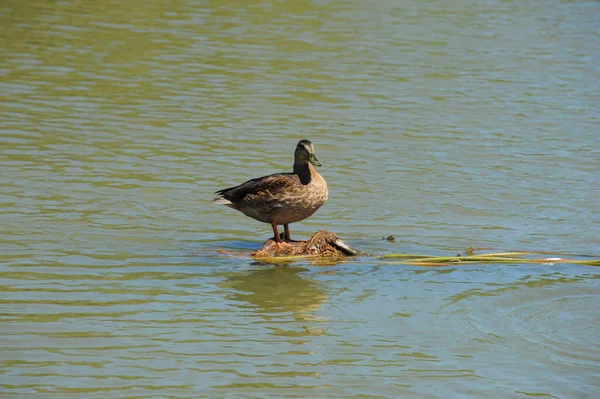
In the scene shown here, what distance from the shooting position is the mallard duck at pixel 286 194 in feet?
34.4

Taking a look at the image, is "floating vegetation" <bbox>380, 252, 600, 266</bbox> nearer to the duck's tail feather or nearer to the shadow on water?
the shadow on water

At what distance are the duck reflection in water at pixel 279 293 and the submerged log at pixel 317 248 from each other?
270mm

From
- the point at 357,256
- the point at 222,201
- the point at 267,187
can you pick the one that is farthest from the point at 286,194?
the point at 357,256

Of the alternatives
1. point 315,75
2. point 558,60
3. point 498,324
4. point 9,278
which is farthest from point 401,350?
point 558,60

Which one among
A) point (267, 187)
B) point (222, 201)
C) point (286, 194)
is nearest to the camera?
point (286, 194)

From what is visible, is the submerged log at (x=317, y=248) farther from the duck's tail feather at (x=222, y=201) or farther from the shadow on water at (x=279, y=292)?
the duck's tail feather at (x=222, y=201)

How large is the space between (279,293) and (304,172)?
1.74 meters

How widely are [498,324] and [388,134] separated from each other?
7739 millimetres

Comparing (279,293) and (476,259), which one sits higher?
(476,259)

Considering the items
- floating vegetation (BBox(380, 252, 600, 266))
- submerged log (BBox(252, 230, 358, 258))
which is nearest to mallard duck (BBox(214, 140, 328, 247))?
submerged log (BBox(252, 230, 358, 258))

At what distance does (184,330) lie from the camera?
8.11 metres

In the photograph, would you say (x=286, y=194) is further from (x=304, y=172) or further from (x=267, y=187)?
(x=304, y=172)

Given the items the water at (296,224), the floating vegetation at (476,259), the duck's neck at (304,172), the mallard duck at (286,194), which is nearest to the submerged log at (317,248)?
the mallard duck at (286,194)

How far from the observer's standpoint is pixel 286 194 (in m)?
10.4
